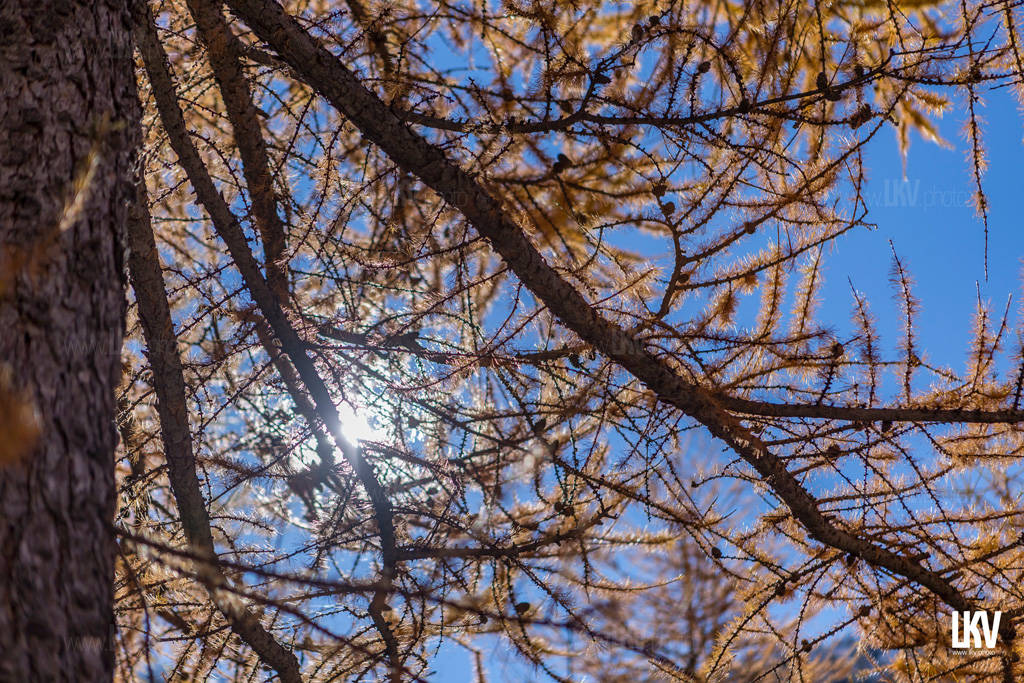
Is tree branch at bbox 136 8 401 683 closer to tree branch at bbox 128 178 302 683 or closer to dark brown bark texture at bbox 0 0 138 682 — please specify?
tree branch at bbox 128 178 302 683

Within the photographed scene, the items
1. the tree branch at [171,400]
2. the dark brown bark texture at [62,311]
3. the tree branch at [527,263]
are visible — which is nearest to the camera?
the dark brown bark texture at [62,311]

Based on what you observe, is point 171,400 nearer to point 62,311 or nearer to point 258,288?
point 258,288

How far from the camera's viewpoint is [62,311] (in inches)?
45.9

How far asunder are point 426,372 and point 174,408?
77 centimetres

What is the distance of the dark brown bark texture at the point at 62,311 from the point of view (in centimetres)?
98

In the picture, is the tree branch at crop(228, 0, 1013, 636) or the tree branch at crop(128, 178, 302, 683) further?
the tree branch at crop(128, 178, 302, 683)

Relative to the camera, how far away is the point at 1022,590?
266 cm

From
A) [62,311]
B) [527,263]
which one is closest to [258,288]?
[527,263]

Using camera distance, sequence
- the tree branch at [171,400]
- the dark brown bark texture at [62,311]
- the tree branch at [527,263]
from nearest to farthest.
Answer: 1. the dark brown bark texture at [62,311]
2. the tree branch at [527,263]
3. the tree branch at [171,400]

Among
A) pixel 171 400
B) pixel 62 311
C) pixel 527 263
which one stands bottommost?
pixel 62 311

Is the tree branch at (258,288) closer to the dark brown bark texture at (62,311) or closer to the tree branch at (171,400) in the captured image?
the tree branch at (171,400)

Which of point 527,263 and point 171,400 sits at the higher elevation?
point 527,263

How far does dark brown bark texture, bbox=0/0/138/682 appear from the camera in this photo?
98 cm

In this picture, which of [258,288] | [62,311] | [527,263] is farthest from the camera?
[258,288]
